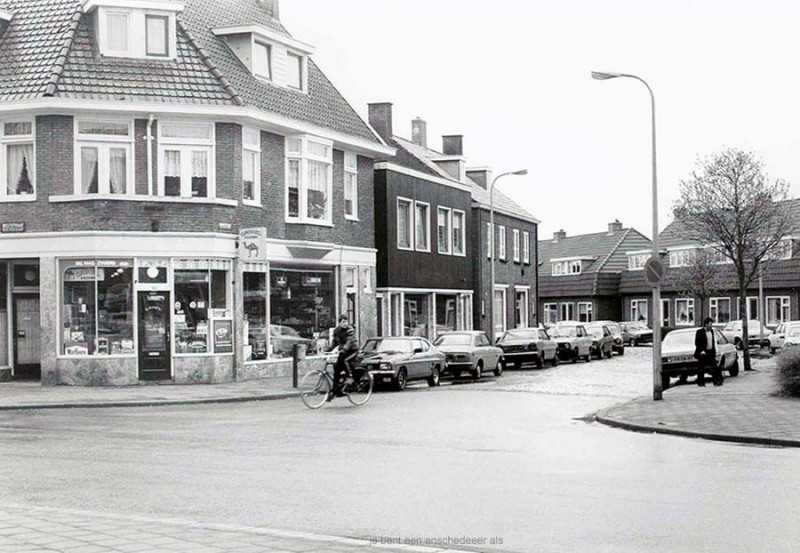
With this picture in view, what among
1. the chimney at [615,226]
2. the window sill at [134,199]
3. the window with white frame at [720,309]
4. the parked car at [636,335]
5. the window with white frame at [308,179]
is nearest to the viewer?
the window sill at [134,199]

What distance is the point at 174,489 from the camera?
34.9ft

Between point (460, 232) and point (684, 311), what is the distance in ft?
99.7

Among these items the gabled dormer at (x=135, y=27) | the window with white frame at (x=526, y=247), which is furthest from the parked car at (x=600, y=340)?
the gabled dormer at (x=135, y=27)

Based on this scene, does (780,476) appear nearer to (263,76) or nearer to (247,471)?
(247,471)

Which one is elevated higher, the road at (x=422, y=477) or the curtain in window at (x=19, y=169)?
the curtain in window at (x=19, y=169)

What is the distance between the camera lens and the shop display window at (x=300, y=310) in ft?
Answer: 101

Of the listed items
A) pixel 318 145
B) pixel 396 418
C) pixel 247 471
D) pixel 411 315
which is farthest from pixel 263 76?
pixel 247 471

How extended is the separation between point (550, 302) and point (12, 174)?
57.3m

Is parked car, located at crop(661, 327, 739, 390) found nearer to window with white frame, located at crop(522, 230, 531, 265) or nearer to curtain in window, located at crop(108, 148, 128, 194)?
curtain in window, located at crop(108, 148, 128, 194)

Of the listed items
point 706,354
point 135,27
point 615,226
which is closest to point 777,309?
point 615,226

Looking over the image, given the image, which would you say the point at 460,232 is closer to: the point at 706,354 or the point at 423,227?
the point at 423,227

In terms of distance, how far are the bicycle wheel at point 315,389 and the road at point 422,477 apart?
4.72 feet

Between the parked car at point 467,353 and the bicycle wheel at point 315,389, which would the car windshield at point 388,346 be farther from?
the bicycle wheel at point 315,389

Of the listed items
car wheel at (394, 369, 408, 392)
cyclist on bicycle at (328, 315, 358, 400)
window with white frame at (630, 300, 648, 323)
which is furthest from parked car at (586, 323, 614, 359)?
window with white frame at (630, 300, 648, 323)
